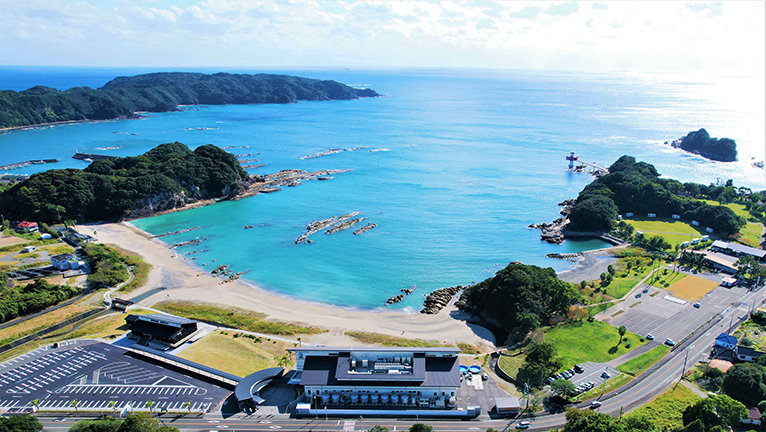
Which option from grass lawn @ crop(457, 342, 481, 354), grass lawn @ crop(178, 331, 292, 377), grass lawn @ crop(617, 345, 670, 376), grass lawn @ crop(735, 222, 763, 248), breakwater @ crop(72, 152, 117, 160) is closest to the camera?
grass lawn @ crop(617, 345, 670, 376)

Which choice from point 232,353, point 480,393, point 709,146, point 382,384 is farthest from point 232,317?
point 709,146

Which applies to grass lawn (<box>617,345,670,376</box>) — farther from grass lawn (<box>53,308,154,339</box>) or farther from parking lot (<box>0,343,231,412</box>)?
grass lawn (<box>53,308,154,339</box>)

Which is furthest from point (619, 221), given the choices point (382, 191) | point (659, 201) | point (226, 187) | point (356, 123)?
point (356, 123)

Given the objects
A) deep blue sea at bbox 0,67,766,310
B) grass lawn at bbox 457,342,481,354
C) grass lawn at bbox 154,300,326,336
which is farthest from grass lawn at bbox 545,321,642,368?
grass lawn at bbox 154,300,326,336

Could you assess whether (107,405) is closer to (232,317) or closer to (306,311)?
(232,317)

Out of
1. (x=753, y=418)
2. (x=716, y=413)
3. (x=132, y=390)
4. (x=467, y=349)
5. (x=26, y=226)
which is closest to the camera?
(x=716, y=413)
